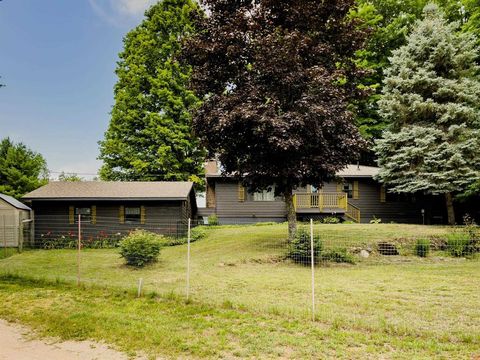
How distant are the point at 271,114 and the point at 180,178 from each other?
15.8 metres

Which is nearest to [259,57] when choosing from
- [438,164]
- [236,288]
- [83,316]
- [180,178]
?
[236,288]

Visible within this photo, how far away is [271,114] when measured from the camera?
12.1 m

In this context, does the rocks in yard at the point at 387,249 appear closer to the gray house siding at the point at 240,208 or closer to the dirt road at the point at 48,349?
the gray house siding at the point at 240,208

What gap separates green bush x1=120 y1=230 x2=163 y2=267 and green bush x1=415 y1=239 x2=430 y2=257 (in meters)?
9.50

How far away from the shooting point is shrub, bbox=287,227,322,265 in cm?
1202

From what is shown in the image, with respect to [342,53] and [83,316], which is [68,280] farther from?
[342,53]

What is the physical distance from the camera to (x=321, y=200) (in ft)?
71.1

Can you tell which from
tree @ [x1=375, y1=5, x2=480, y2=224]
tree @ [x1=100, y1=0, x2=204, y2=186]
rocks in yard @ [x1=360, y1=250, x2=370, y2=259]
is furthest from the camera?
tree @ [x1=100, y1=0, x2=204, y2=186]

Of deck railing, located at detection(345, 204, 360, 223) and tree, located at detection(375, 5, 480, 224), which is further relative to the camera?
deck railing, located at detection(345, 204, 360, 223)

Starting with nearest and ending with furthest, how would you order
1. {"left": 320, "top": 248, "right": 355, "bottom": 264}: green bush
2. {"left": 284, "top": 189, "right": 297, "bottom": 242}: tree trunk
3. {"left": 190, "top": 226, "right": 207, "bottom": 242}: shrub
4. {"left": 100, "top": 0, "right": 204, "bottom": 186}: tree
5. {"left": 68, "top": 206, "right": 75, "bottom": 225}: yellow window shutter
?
{"left": 320, "top": 248, "right": 355, "bottom": 264}: green bush, {"left": 284, "top": 189, "right": 297, "bottom": 242}: tree trunk, {"left": 190, "top": 226, "right": 207, "bottom": 242}: shrub, {"left": 68, "top": 206, "right": 75, "bottom": 225}: yellow window shutter, {"left": 100, "top": 0, "right": 204, "bottom": 186}: tree

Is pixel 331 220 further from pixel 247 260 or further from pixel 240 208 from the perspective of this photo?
pixel 247 260

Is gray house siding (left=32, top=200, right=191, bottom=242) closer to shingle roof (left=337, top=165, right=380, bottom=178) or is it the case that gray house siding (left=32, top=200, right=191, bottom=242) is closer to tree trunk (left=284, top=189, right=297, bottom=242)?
tree trunk (left=284, top=189, right=297, bottom=242)

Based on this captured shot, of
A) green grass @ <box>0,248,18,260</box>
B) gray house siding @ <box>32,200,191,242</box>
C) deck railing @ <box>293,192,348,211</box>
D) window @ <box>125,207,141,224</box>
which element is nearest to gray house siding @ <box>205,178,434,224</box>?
deck railing @ <box>293,192,348,211</box>

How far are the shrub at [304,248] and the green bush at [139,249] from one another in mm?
4885
